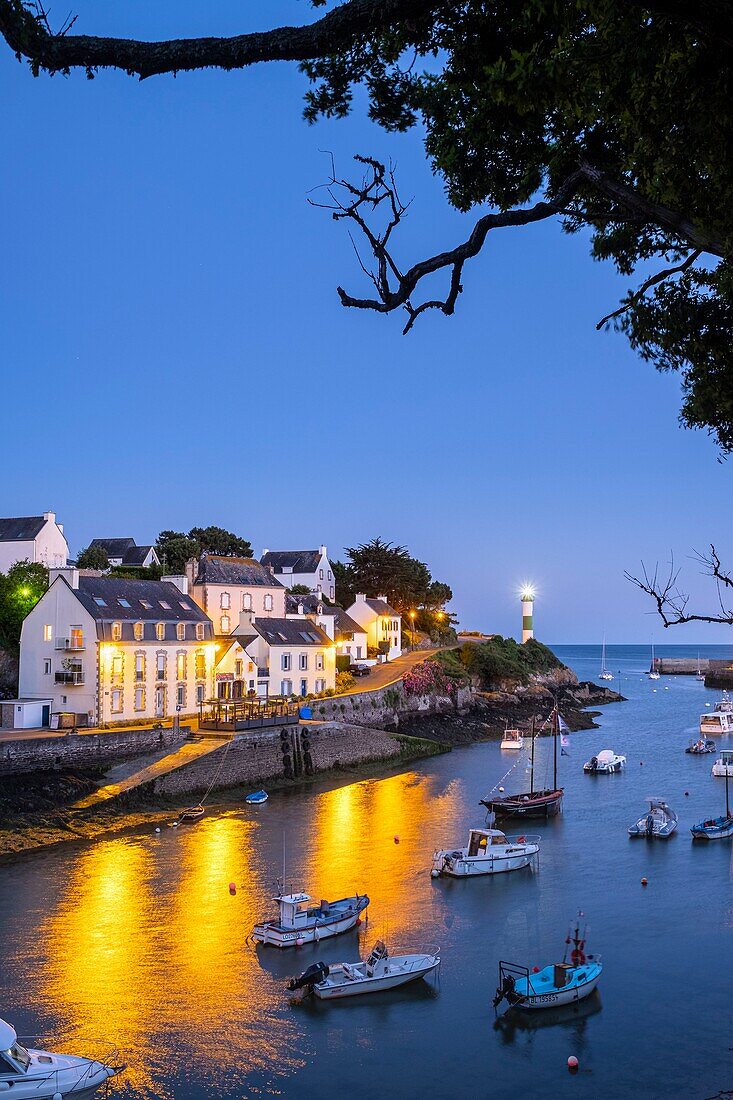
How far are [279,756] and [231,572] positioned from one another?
1898 cm

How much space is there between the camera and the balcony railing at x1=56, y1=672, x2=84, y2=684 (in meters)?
48.4

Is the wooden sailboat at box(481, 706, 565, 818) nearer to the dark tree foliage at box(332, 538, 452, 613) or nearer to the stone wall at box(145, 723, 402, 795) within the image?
the stone wall at box(145, 723, 402, 795)

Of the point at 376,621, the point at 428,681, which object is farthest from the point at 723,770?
the point at 376,621

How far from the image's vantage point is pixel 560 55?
763cm

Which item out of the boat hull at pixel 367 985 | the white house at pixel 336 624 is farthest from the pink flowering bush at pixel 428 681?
the boat hull at pixel 367 985

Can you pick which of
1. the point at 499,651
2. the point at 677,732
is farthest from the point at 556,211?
the point at 499,651

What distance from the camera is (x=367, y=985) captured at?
22672 mm

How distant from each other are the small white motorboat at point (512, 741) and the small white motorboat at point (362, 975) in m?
43.8

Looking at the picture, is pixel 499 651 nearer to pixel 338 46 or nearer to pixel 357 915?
pixel 357 915

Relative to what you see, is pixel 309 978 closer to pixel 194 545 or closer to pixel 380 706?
pixel 380 706

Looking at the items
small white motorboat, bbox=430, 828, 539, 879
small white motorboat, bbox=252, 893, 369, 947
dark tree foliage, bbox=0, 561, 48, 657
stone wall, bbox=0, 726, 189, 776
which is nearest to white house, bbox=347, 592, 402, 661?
dark tree foliage, bbox=0, 561, 48, 657

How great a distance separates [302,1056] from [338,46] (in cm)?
1942

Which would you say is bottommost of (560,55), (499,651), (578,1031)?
(578,1031)

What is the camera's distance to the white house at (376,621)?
93500mm
